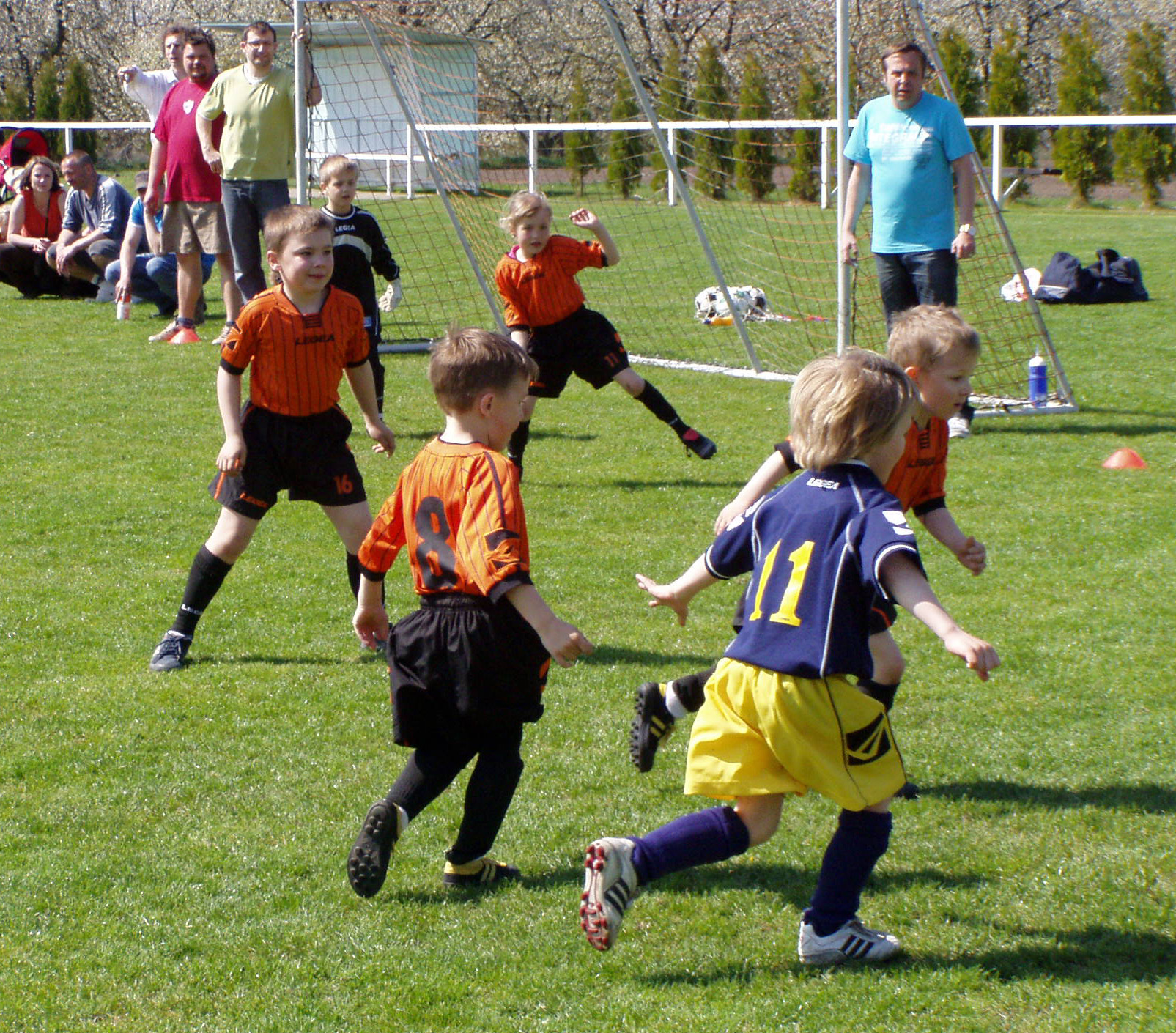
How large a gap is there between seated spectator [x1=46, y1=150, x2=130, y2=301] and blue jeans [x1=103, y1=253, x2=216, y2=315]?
21.1 inches

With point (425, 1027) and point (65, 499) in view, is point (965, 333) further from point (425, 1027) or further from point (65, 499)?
point (65, 499)

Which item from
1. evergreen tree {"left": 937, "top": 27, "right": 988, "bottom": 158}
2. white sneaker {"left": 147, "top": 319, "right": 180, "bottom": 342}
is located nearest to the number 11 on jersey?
white sneaker {"left": 147, "top": 319, "right": 180, "bottom": 342}

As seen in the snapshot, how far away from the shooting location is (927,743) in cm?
428

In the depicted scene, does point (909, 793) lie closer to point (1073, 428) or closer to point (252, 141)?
point (1073, 428)

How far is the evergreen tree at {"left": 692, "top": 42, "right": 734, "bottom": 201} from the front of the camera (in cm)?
1608

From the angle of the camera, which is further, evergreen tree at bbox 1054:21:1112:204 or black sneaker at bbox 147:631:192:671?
evergreen tree at bbox 1054:21:1112:204

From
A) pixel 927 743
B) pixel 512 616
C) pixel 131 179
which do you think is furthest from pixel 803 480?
pixel 131 179

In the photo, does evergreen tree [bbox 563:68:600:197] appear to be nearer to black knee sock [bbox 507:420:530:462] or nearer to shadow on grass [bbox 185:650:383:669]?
black knee sock [bbox 507:420:530:462]

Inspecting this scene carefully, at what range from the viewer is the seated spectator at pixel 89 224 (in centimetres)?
1391

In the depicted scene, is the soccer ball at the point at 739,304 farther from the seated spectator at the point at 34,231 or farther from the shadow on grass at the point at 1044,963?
the shadow on grass at the point at 1044,963

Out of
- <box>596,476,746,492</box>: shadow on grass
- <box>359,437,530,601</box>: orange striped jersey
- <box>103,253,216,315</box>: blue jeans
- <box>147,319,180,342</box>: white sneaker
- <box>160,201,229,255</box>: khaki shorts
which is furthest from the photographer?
<box>103,253,216,315</box>: blue jeans

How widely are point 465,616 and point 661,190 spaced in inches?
692

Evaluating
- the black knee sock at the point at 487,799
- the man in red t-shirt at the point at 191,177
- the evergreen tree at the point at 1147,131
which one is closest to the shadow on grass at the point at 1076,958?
the black knee sock at the point at 487,799

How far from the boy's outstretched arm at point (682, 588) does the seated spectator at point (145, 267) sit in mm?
10685
